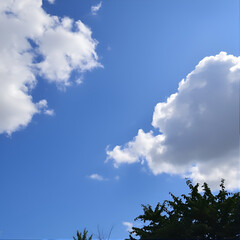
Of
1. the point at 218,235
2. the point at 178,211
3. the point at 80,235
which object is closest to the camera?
the point at 218,235

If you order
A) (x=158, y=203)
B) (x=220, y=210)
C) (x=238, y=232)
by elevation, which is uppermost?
(x=158, y=203)

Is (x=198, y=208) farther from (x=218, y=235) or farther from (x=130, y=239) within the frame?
A: (x=130, y=239)

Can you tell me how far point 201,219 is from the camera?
20906mm

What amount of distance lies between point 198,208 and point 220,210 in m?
2.22

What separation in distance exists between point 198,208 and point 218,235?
225cm

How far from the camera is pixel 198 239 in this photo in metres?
19.9

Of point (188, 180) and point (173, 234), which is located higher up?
point (188, 180)

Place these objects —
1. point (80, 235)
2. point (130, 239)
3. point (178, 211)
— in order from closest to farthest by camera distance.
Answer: point (178, 211)
point (130, 239)
point (80, 235)

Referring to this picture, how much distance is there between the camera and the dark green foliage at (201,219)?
19.8 meters

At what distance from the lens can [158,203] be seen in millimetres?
25750

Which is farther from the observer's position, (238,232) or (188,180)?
(188,180)

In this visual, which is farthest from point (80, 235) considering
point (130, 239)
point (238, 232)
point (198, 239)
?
point (238, 232)

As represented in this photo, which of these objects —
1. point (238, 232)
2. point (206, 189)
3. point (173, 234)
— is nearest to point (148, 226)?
point (173, 234)

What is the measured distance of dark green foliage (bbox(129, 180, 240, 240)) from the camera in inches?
781
